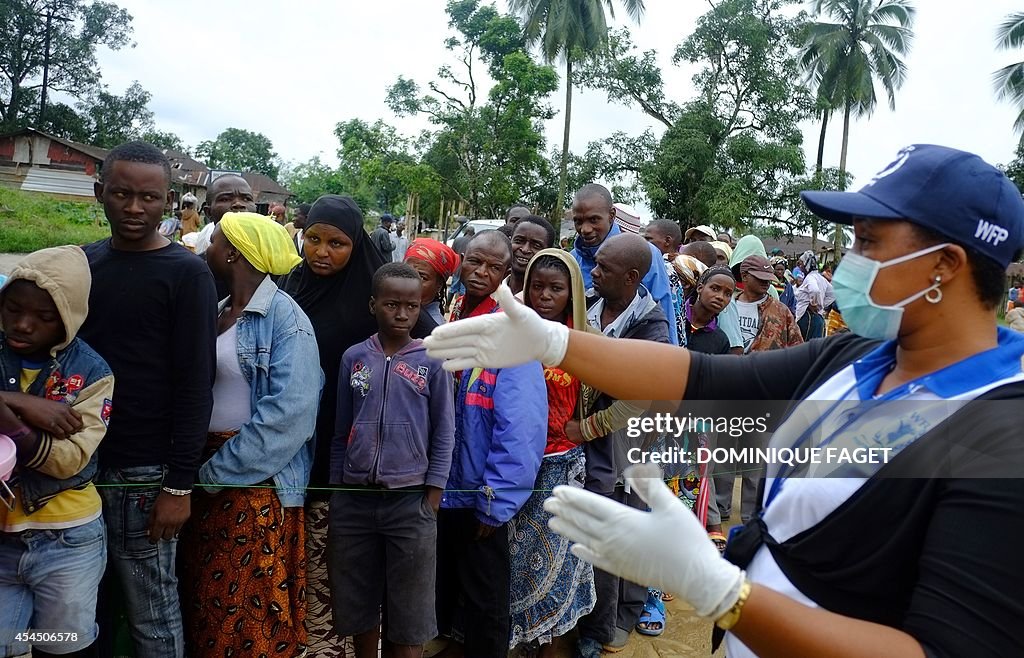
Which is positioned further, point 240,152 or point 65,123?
point 240,152

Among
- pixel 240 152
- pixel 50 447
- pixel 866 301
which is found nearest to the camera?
pixel 866 301

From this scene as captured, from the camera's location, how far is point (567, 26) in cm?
2575

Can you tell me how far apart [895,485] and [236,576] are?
2.20 metres

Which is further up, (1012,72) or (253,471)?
(1012,72)

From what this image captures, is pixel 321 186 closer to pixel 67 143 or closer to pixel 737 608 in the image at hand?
pixel 67 143

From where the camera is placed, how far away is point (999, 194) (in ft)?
3.86

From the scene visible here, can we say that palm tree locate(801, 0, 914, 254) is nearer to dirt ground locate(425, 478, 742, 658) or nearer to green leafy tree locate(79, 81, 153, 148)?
dirt ground locate(425, 478, 742, 658)

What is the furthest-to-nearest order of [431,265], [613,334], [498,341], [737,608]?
[431,265] < [613,334] < [498,341] < [737,608]

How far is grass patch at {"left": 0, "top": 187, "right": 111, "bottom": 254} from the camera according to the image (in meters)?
15.5

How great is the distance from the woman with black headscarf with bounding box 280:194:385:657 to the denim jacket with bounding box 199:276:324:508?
210mm

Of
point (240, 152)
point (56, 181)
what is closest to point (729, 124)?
point (56, 181)

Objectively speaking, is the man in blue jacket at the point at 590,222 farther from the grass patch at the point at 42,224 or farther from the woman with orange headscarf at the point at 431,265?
the grass patch at the point at 42,224

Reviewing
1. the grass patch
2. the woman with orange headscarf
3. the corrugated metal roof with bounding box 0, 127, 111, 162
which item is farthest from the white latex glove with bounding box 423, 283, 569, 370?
the corrugated metal roof with bounding box 0, 127, 111, 162

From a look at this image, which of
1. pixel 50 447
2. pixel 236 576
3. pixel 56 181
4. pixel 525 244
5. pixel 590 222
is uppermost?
pixel 56 181
